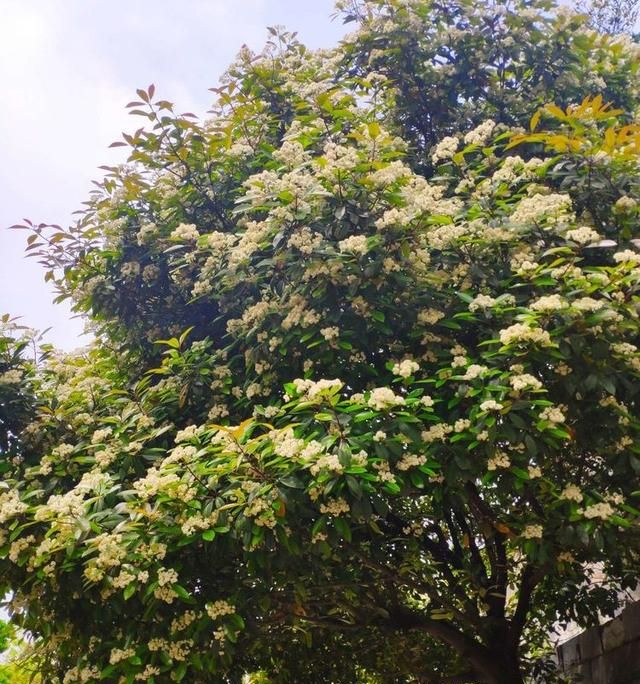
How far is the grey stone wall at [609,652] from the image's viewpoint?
6.66m

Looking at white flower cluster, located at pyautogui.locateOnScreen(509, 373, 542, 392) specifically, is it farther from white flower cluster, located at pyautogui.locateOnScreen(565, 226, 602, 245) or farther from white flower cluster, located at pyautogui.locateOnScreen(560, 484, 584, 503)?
white flower cluster, located at pyautogui.locateOnScreen(565, 226, 602, 245)

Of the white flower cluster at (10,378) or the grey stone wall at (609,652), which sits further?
the grey stone wall at (609,652)

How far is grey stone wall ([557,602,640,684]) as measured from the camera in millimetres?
6662

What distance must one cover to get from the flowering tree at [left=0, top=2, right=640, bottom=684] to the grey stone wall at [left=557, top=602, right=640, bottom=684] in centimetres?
77

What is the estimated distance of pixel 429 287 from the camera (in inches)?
181

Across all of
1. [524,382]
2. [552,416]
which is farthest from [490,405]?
[552,416]

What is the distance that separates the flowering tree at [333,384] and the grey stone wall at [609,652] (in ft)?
2.53

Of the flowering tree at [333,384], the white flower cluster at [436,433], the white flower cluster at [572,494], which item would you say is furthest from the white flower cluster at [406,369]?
the white flower cluster at [572,494]

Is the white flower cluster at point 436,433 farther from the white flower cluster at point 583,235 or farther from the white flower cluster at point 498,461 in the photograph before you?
the white flower cluster at point 583,235

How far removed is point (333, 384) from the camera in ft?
12.2

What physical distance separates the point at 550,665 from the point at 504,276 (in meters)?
4.26

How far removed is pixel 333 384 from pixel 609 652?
491 centimetres

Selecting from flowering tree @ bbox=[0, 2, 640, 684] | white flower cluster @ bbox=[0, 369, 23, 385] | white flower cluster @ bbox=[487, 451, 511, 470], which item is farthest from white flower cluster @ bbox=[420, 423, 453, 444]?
white flower cluster @ bbox=[0, 369, 23, 385]

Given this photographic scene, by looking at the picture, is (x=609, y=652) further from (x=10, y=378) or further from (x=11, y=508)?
(x=10, y=378)
